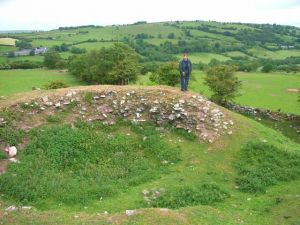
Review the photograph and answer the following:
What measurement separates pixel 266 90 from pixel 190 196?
240ft

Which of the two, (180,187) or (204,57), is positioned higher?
(180,187)

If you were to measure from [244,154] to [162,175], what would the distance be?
6.32m

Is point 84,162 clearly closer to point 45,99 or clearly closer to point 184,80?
point 45,99

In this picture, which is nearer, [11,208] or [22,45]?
[11,208]

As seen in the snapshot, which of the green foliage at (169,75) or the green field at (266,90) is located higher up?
the green foliage at (169,75)

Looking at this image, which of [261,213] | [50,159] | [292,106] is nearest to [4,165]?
[50,159]

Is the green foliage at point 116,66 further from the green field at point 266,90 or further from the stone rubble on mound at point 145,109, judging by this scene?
the stone rubble on mound at point 145,109

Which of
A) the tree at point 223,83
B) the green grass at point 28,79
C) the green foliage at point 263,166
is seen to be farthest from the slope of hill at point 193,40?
the green foliage at point 263,166

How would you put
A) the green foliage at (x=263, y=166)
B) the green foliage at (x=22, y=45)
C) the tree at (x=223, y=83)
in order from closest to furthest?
1. the green foliage at (x=263, y=166)
2. the tree at (x=223, y=83)
3. the green foliage at (x=22, y=45)

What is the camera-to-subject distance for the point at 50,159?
25234mm

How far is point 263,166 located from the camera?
26.2 metres

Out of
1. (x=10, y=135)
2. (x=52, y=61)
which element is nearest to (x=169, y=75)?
(x=10, y=135)

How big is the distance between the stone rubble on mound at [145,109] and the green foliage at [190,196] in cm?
614

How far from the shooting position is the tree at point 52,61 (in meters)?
113
